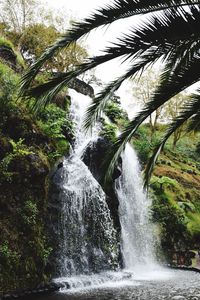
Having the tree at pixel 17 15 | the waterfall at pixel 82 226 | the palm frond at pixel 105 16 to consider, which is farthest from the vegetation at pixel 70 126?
the tree at pixel 17 15

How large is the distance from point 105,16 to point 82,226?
871cm

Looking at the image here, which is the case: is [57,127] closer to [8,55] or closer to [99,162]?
[99,162]

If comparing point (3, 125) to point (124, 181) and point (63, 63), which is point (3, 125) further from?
point (63, 63)

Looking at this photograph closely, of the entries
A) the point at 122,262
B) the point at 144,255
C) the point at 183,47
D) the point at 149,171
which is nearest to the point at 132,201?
the point at 144,255

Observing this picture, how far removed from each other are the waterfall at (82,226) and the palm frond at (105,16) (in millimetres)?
5894

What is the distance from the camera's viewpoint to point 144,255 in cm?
1706

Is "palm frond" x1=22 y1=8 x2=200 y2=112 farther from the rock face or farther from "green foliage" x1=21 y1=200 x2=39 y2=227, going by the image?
the rock face

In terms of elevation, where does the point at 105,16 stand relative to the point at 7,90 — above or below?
below

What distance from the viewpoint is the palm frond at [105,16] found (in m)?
4.64

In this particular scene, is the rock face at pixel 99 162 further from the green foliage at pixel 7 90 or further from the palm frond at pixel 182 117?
the palm frond at pixel 182 117

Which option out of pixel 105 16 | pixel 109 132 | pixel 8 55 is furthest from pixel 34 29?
pixel 105 16

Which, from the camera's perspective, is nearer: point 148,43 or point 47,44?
point 148,43

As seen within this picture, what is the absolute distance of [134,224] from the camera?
17906 mm

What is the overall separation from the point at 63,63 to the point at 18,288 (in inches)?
855
